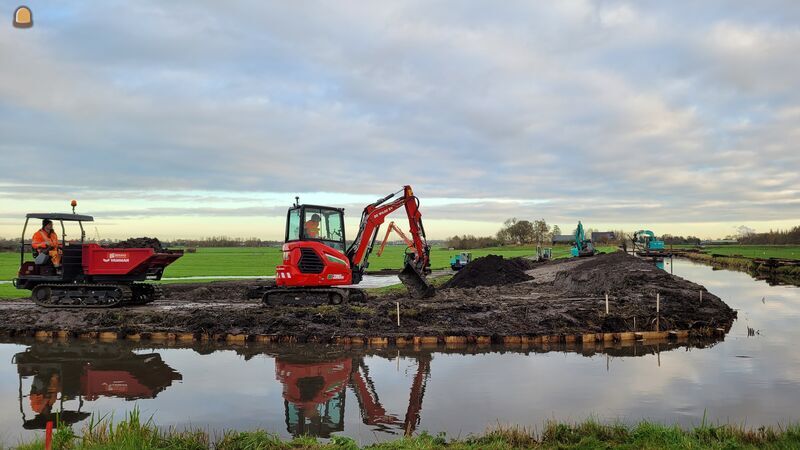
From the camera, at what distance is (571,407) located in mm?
9430

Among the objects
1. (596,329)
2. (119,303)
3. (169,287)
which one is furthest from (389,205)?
(169,287)

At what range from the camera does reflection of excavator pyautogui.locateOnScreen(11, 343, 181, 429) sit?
977 centimetres

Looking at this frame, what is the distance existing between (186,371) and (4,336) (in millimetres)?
8054

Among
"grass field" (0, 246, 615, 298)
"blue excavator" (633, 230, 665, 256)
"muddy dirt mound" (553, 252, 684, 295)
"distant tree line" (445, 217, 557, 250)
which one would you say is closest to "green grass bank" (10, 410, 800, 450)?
"muddy dirt mound" (553, 252, 684, 295)

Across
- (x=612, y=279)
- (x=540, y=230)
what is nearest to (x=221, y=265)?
(x=612, y=279)

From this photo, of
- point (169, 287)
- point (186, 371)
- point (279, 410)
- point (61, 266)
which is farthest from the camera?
point (169, 287)

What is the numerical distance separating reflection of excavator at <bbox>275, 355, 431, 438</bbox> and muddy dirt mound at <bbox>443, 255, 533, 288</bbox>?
1653 centimetres

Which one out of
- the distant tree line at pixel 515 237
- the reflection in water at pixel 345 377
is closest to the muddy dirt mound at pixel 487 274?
the reflection in water at pixel 345 377

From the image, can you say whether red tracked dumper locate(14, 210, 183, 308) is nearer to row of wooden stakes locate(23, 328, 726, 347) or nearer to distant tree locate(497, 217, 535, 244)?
row of wooden stakes locate(23, 328, 726, 347)

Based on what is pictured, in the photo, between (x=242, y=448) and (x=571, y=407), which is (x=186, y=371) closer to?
(x=242, y=448)

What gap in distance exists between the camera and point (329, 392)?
34.3 ft

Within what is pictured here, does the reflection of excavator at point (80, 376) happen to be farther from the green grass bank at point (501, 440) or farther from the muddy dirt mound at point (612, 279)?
the muddy dirt mound at point (612, 279)

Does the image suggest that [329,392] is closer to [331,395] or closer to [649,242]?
[331,395]

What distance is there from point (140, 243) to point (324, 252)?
730 cm
